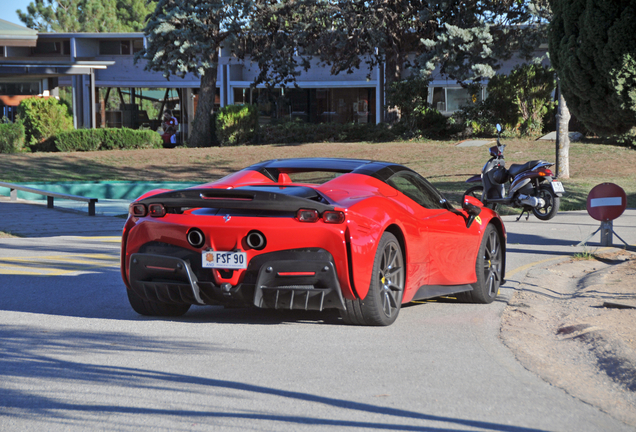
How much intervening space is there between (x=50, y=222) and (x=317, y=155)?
14.6m

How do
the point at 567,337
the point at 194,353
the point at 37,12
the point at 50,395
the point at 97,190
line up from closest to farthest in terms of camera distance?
the point at 50,395 < the point at 194,353 < the point at 567,337 < the point at 97,190 < the point at 37,12

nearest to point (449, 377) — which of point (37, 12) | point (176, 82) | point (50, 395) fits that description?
point (50, 395)

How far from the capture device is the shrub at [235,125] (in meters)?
34.6

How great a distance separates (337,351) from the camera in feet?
18.3

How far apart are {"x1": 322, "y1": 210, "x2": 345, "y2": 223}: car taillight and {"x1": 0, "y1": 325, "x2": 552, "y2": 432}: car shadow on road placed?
4.63 ft

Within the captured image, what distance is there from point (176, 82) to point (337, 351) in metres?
39.1

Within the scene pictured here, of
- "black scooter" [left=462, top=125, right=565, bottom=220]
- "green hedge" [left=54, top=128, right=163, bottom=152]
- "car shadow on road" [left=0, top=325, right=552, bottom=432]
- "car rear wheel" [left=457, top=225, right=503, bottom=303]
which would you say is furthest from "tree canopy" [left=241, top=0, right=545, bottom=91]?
"car shadow on road" [left=0, top=325, right=552, bottom=432]

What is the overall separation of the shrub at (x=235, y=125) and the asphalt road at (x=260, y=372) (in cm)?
2698

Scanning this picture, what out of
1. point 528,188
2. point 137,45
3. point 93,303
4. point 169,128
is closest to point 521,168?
point 528,188

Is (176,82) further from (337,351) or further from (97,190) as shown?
(337,351)

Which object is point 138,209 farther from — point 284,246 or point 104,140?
point 104,140

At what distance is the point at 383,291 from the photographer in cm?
625

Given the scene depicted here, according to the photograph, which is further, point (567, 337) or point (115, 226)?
point (115, 226)

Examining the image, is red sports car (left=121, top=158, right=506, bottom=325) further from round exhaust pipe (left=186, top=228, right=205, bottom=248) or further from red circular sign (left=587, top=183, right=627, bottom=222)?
red circular sign (left=587, top=183, right=627, bottom=222)
